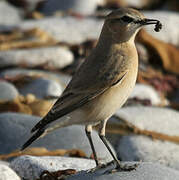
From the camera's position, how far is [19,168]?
5535mm

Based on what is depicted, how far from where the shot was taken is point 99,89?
17.8 ft

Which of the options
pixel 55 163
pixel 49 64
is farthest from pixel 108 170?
pixel 49 64

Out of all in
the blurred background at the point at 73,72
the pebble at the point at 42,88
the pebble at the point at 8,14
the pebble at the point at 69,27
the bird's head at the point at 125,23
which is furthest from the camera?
the pebble at the point at 8,14

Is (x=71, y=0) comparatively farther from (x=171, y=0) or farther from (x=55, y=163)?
(x=55, y=163)

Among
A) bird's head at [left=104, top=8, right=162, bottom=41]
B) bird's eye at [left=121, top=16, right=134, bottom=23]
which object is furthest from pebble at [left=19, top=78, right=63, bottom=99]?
Answer: bird's eye at [left=121, top=16, right=134, bottom=23]

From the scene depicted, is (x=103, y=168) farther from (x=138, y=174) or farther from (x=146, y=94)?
(x=146, y=94)

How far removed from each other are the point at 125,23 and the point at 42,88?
2796 mm

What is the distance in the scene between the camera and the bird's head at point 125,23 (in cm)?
570

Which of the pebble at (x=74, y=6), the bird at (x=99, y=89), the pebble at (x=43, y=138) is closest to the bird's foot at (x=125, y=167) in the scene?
the bird at (x=99, y=89)

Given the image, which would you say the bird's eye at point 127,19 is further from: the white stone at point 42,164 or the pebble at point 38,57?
the pebble at point 38,57

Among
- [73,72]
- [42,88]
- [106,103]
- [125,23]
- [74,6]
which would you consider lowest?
[73,72]

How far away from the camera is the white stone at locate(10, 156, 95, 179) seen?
18.0ft

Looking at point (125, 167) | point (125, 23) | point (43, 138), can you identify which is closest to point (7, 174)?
point (125, 167)

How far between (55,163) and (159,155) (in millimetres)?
1520
